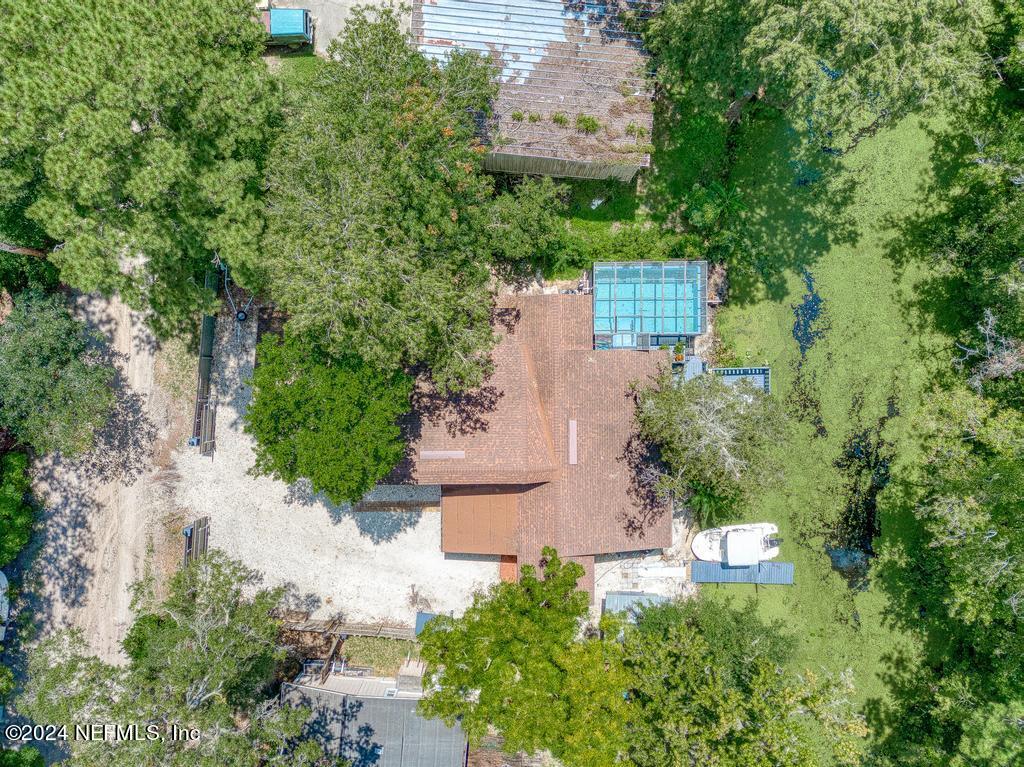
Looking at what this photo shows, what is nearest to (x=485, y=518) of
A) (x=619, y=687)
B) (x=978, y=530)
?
(x=619, y=687)

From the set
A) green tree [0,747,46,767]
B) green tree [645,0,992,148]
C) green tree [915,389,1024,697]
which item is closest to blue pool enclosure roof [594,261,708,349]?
green tree [645,0,992,148]

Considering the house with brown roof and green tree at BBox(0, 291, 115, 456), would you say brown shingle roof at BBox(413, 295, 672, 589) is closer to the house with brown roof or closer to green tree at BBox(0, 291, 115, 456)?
the house with brown roof

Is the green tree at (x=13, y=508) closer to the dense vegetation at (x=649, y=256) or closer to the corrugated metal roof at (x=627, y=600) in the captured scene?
the dense vegetation at (x=649, y=256)

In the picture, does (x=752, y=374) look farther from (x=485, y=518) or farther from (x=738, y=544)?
(x=485, y=518)

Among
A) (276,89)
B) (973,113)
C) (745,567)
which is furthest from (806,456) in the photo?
(276,89)

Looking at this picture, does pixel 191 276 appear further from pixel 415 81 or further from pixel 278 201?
pixel 415 81

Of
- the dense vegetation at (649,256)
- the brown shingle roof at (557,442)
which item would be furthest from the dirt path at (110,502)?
the brown shingle roof at (557,442)
